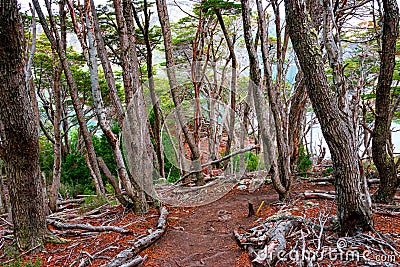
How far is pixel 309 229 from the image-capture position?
297 centimetres

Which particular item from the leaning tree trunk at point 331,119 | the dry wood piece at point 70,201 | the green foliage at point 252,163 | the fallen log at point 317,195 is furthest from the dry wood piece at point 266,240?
the green foliage at point 252,163

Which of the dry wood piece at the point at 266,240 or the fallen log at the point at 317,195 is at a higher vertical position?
the dry wood piece at the point at 266,240

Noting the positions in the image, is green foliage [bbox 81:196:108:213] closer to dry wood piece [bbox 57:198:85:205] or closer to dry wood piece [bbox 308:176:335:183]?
dry wood piece [bbox 57:198:85:205]

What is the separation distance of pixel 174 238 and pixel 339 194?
191 cm

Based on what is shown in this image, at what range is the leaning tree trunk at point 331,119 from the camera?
2.63 metres

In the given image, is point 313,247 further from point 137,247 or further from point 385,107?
point 385,107

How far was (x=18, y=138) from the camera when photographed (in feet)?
9.55

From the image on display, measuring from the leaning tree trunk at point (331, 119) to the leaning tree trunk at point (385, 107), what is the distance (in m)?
1.00

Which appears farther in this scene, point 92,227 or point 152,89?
point 152,89

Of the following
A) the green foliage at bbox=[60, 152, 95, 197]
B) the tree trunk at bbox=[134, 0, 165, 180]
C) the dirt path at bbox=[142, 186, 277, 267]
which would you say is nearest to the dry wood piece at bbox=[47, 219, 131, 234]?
the dirt path at bbox=[142, 186, 277, 267]

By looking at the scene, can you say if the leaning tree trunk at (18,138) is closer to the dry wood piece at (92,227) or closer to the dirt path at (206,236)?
the dry wood piece at (92,227)

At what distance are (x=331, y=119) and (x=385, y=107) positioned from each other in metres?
1.21

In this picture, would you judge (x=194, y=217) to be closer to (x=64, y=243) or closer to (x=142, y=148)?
(x=142, y=148)

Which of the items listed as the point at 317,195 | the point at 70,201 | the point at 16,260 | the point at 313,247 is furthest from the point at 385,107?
the point at 70,201
